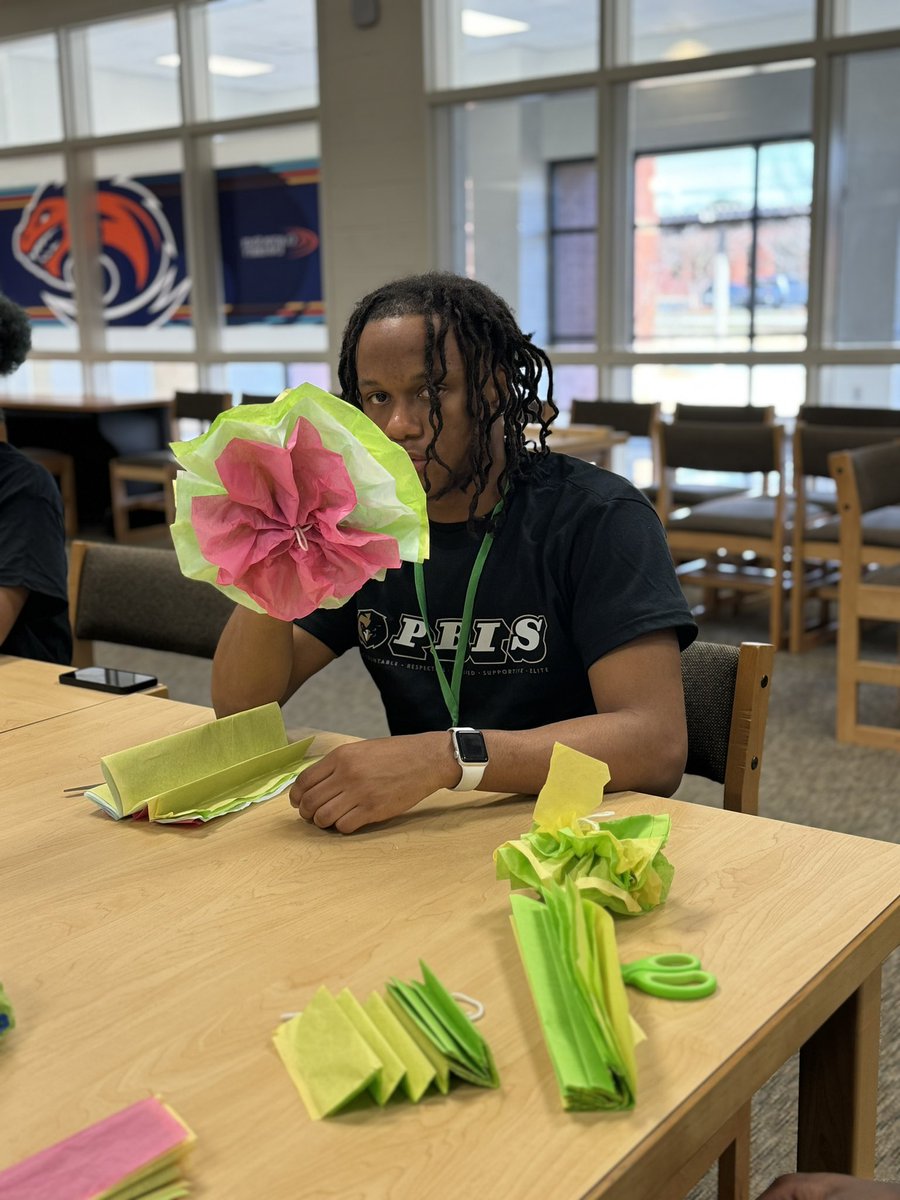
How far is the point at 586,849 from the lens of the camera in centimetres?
103

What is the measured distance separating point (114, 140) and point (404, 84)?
2244 millimetres

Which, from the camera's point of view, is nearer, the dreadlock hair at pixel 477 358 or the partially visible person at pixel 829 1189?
the partially visible person at pixel 829 1189

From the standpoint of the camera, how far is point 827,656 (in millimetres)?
4441

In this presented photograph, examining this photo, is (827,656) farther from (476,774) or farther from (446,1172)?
(446,1172)

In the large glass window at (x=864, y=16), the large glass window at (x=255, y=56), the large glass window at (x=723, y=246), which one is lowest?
the large glass window at (x=723, y=246)

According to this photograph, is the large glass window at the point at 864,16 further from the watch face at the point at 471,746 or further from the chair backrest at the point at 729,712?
the watch face at the point at 471,746

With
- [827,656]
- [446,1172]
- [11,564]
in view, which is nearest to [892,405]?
[827,656]

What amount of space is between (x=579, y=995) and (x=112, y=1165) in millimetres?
315

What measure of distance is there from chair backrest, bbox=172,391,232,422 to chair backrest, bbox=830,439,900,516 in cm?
373

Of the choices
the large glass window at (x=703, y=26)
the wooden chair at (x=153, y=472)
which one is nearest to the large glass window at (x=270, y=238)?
the wooden chair at (x=153, y=472)

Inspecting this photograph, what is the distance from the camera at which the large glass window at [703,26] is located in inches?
214

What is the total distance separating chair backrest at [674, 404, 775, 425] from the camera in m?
4.99

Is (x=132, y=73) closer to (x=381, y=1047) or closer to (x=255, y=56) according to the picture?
(x=255, y=56)

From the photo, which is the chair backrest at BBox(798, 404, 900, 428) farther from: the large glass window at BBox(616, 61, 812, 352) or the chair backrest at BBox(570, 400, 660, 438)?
the large glass window at BBox(616, 61, 812, 352)
